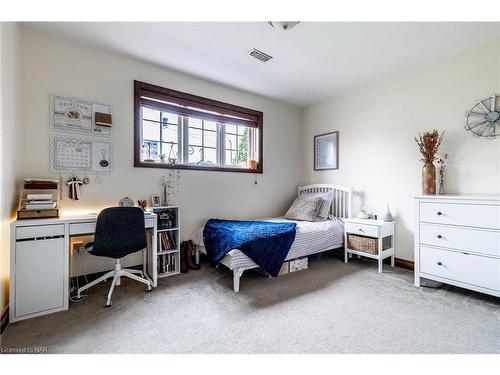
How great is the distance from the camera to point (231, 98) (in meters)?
3.54

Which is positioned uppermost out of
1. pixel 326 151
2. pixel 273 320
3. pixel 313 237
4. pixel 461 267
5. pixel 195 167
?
pixel 326 151

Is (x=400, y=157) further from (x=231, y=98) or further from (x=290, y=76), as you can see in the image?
(x=231, y=98)

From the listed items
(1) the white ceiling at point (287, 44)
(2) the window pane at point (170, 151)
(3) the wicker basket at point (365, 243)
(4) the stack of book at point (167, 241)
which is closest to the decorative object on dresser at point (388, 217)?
(3) the wicker basket at point (365, 243)

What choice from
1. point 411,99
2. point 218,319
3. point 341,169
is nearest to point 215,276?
point 218,319

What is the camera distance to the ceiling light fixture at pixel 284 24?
2025mm

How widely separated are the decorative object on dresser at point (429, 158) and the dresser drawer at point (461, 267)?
2.19 feet

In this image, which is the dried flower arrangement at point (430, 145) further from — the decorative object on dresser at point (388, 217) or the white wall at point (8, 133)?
the white wall at point (8, 133)

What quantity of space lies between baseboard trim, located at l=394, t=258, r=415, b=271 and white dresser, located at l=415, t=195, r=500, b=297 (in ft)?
1.96

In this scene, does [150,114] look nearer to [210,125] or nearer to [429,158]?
[210,125]

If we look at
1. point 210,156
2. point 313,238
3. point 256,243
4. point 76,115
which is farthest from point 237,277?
point 76,115

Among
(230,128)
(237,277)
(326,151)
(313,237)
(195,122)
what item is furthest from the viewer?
(326,151)

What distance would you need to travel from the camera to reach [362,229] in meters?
3.01

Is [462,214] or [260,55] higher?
[260,55]

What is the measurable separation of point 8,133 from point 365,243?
3.69 meters
